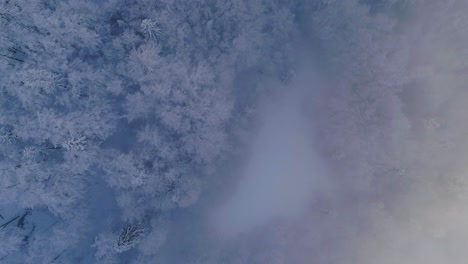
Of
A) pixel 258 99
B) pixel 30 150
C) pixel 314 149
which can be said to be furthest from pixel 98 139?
pixel 314 149

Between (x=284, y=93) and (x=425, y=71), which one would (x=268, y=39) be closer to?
(x=284, y=93)

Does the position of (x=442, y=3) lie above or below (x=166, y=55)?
above

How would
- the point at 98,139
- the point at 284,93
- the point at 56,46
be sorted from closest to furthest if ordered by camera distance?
the point at 56,46, the point at 98,139, the point at 284,93

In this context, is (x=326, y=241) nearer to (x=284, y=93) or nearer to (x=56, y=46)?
(x=284, y=93)

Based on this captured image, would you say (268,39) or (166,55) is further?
(268,39)

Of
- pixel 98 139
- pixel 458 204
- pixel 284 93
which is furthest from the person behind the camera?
pixel 284 93

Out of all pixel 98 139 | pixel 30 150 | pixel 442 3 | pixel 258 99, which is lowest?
pixel 30 150
